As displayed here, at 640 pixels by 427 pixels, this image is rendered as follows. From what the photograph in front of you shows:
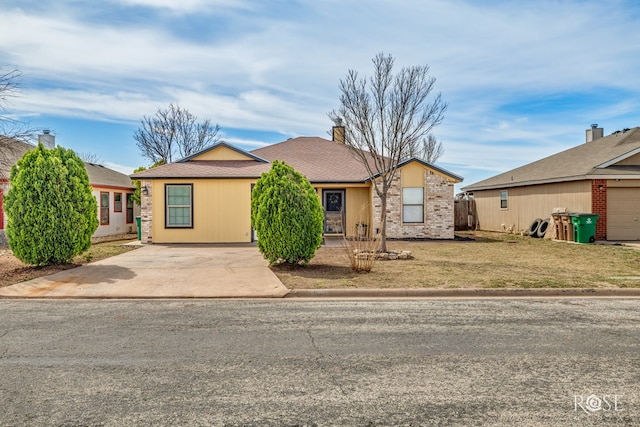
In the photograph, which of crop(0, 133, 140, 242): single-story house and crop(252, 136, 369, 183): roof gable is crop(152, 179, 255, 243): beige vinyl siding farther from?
crop(0, 133, 140, 242): single-story house

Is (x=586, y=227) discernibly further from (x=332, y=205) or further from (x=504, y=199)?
(x=332, y=205)

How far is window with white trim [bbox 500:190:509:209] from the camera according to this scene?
2659cm

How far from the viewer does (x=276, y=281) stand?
9883 millimetres

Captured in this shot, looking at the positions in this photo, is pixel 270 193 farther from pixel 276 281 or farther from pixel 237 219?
pixel 237 219

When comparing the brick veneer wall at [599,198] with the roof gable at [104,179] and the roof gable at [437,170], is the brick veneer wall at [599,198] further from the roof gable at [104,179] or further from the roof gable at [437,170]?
the roof gable at [104,179]

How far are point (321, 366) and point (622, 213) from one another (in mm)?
19911

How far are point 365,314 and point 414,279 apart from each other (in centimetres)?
316

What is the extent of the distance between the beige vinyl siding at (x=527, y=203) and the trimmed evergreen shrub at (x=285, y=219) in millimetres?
14125

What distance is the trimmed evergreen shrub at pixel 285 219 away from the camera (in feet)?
37.2

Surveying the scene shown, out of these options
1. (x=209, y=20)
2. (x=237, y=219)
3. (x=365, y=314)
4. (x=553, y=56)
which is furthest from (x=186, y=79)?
(x=365, y=314)

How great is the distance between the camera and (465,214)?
30.3m

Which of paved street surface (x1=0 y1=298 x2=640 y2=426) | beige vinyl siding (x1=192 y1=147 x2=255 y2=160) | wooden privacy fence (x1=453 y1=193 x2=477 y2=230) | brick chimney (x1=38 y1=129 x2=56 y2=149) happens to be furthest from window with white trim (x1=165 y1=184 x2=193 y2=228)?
wooden privacy fence (x1=453 y1=193 x2=477 y2=230)

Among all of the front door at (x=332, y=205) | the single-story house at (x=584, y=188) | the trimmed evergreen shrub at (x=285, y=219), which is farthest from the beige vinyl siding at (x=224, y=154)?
the single-story house at (x=584, y=188)

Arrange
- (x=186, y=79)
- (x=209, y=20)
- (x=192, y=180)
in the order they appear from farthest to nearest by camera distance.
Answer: (x=186, y=79)
(x=192, y=180)
(x=209, y=20)
